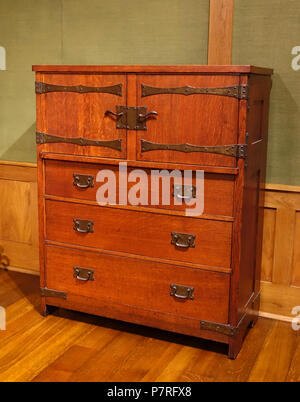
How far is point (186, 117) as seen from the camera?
263cm

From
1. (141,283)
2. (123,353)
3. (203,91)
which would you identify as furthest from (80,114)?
(123,353)

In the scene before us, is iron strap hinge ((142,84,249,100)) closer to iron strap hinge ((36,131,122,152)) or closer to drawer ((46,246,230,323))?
iron strap hinge ((36,131,122,152))

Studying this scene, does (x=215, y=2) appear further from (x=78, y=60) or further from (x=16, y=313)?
(x=16, y=313)

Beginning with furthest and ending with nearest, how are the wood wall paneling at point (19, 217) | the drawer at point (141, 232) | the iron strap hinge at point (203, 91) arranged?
the wood wall paneling at point (19, 217)
the drawer at point (141, 232)
the iron strap hinge at point (203, 91)

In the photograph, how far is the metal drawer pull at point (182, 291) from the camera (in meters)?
2.79

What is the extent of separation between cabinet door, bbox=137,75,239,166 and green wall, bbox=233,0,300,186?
60cm

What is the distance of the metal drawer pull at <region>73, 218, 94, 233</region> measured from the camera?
9.72 ft

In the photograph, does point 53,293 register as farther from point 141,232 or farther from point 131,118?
point 131,118

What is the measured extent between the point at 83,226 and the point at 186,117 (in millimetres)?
870

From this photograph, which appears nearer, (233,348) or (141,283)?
(233,348)


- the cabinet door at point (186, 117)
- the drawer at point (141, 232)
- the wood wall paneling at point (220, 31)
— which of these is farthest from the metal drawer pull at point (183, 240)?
the wood wall paneling at point (220, 31)

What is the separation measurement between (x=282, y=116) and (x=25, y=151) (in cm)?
184

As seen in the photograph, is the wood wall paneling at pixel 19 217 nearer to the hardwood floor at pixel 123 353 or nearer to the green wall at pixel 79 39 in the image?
the green wall at pixel 79 39

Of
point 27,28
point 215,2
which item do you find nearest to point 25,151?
point 27,28
